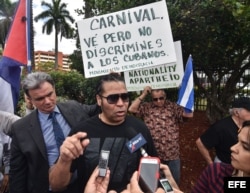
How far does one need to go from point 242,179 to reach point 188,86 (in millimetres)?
2536

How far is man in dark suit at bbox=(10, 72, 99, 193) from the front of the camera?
8.76 feet

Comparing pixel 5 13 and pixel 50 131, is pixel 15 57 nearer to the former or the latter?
pixel 50 131

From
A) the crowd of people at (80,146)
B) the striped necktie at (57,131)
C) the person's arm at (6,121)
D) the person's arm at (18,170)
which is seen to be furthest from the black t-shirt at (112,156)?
the person's arm at (6,121)

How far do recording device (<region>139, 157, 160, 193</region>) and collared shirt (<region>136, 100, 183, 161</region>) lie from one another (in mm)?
2674

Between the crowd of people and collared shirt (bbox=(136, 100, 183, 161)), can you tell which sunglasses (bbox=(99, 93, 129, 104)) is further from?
collared shirt (bbox=(136, 100, 183, 161))

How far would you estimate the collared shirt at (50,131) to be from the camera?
8.96ft

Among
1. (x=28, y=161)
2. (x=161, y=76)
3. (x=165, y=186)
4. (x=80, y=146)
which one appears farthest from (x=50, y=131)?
(x=161, y=76)

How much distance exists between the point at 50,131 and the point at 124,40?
1.57 metres

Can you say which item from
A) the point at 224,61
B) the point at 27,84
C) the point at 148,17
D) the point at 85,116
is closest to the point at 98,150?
the point at 85,116

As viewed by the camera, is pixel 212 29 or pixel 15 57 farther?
pixel 212 29

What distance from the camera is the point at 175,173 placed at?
4363mm

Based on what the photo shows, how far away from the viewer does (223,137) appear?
3.71 metres

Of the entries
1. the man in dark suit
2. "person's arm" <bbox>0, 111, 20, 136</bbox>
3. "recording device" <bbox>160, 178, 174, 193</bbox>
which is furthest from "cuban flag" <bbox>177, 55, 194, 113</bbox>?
"recording device" <bbox>160, 178, 174, 193</bbox>

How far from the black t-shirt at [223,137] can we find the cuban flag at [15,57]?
2.04 m
